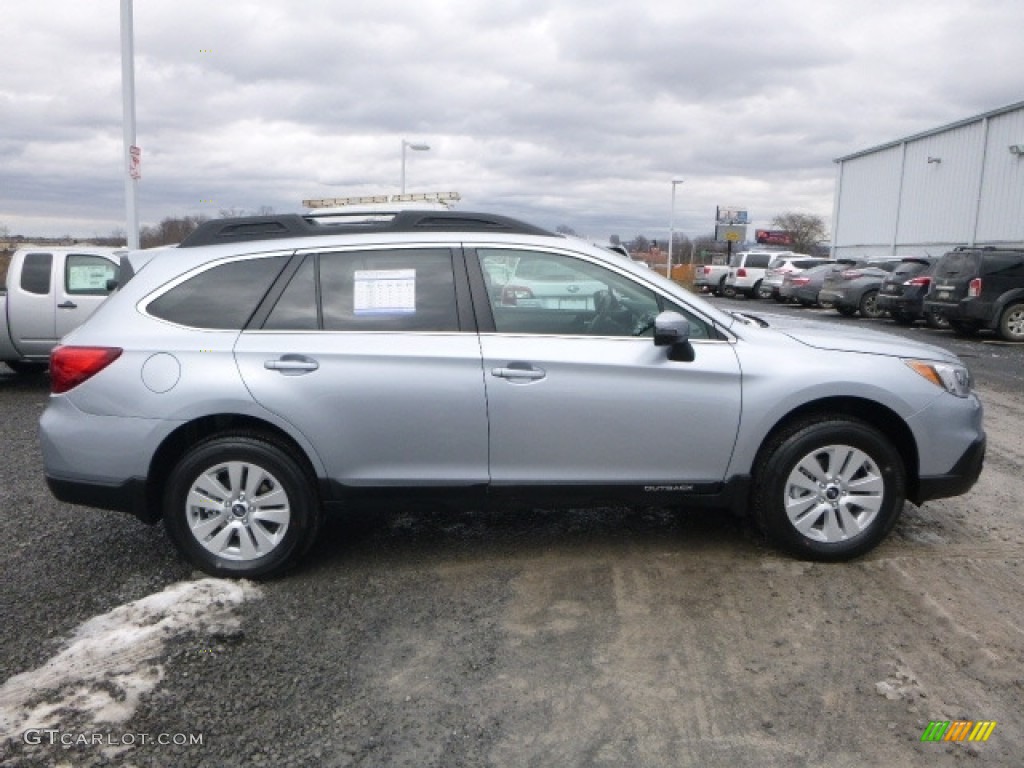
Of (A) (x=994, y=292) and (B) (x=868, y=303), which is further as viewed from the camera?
(B) (x=868, y=303)

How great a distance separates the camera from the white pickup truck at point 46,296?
10227 mm

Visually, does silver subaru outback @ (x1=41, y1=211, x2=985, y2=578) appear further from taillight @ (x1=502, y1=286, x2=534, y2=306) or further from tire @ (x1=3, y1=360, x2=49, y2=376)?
tire @ (x1=3, y1=360, x2=49, y2=376)

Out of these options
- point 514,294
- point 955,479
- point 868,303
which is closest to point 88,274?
point 514,294

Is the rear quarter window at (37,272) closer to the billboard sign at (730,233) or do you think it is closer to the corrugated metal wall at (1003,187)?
the corrugated metal wall at (1003,187)

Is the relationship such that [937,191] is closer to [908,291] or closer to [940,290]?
[908,291]

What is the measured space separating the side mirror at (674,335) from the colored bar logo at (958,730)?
1.88 m

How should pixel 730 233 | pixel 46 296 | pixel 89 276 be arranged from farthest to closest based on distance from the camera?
pixel 730 233 < pixel 89 276 < pixel 46 296

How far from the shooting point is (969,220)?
33.9 m

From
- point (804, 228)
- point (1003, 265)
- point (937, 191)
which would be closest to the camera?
point (1003, 265)

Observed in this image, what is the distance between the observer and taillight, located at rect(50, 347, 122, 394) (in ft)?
13.6

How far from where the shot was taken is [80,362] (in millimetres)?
4152

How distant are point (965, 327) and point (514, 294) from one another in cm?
1531

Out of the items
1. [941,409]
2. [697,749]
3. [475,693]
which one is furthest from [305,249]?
[941,409]

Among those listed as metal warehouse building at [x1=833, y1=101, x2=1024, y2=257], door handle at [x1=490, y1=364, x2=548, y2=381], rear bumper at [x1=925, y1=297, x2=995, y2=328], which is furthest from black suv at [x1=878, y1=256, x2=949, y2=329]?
door handle at [x1=490, y1=364, x2=548, y2=381]
